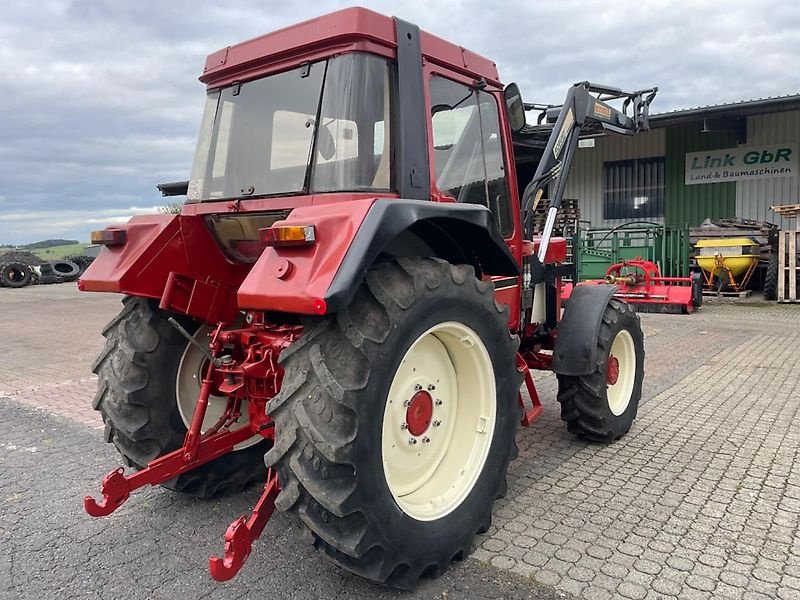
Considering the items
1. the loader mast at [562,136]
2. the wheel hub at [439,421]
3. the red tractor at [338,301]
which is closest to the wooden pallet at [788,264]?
the loader mast at [562,136]

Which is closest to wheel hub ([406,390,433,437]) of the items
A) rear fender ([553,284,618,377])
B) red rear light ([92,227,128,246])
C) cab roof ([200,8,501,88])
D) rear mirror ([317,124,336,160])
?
rear mirror ([317,124,336,160])

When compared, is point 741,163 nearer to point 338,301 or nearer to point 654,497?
point 654,497

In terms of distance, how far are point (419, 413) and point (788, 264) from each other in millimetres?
13069

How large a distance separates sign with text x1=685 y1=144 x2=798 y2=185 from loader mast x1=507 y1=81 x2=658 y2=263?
12.1 metres

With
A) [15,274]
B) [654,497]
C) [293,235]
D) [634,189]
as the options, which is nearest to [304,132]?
[293,235]

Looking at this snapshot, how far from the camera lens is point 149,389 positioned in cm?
329

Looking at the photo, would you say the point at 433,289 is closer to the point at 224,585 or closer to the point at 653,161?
the point at 224,585

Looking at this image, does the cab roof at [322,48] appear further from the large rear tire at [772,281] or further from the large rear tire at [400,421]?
the large rear tire at [772,281]

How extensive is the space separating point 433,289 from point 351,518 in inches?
37.6

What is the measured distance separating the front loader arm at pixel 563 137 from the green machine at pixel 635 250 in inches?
356

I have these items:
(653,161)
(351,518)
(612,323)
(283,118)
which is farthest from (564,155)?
(653,161)

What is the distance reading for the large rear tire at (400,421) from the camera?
230cm

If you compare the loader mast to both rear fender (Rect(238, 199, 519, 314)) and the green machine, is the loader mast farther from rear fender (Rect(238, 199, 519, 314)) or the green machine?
the green machine

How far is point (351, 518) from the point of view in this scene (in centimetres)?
233
